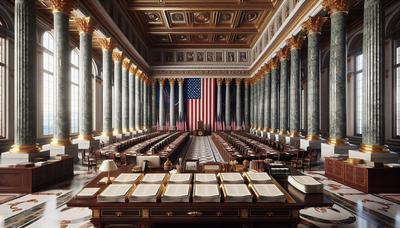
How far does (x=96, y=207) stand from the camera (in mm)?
3109

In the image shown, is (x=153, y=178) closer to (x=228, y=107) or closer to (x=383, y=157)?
(x=383, y=157)

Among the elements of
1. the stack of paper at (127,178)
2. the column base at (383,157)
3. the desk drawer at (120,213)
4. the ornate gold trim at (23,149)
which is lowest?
the column base at (383,157)

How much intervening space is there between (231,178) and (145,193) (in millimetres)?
1163

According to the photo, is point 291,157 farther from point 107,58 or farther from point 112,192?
point 107,58

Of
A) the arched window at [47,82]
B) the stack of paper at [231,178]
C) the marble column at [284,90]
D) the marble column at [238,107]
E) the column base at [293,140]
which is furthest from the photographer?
the marble column at [238,107]

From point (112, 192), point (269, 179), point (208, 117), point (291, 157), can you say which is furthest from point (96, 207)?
point (208, 117)

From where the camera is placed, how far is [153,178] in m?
3.77

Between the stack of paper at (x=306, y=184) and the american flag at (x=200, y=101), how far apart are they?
84.6 feet

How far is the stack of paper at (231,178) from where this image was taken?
3.58 meters

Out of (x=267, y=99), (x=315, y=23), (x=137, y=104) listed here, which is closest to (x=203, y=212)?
(x=315, y=23)

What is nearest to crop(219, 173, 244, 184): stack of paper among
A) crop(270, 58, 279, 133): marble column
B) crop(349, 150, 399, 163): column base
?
crop(349, 150, 399, 163): column base

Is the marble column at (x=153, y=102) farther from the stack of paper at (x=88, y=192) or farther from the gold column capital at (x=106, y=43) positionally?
the stack of paper at (x=88, y=192)

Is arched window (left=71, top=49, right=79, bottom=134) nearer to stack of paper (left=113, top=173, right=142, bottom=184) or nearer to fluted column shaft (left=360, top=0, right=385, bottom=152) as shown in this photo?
stack of paper (left=113, top=173, right=142, bottom=184)

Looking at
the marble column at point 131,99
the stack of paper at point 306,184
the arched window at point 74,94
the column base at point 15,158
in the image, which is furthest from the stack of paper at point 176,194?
the arched window at point 74,94
